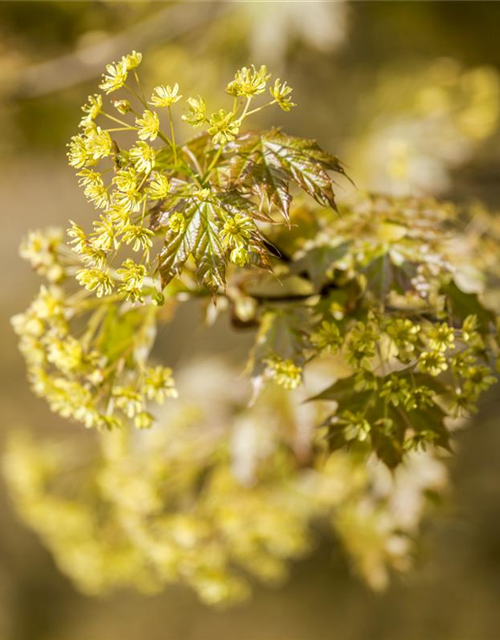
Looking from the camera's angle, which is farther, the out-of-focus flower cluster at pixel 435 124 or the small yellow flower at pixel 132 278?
the out-of-focus flower cluster at pixel 435 124

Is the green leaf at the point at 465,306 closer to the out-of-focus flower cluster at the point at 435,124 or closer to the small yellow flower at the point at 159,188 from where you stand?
the small yellow flower at the point at 159,188

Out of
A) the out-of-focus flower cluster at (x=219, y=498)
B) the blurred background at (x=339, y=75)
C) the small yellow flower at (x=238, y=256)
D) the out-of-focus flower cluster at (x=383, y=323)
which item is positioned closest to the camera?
the small yellow flower at (x=238, y=256)

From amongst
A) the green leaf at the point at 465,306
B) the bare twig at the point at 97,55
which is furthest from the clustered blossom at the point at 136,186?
the bare twig at the point at 97,55

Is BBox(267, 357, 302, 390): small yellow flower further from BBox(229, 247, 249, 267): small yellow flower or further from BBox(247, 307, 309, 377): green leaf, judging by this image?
BBox(229, 247, 249, 267): small yellow flower

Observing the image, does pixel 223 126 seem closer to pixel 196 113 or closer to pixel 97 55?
pixel 196 113

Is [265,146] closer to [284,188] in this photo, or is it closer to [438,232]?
[284,188]

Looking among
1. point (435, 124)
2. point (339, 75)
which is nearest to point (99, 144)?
point (435, 124)

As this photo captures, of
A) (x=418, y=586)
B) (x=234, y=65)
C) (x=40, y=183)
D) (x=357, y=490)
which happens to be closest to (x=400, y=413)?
(x=357, y=490)

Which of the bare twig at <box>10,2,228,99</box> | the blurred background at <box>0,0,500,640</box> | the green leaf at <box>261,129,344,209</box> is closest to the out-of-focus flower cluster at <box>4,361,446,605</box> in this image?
the blurred background at <box>0,0,500,640</box>
